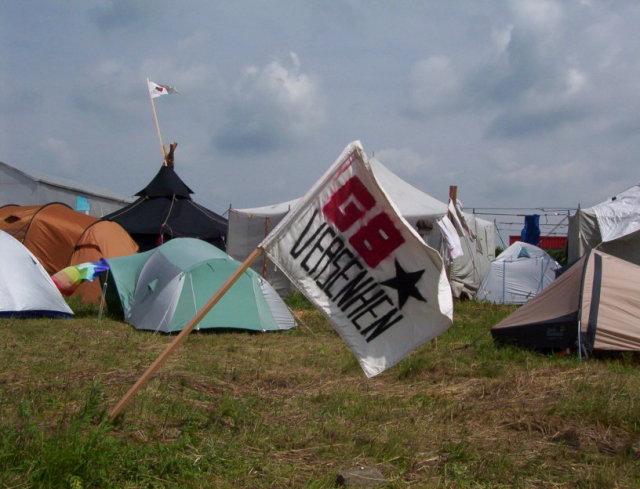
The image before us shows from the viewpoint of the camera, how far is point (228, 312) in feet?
37.8

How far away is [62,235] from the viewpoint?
61.2ft

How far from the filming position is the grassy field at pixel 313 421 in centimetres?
421

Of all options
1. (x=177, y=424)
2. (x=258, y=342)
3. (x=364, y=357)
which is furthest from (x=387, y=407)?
(x=258, y=342)

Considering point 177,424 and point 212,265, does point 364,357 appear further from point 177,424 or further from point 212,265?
point 212,265

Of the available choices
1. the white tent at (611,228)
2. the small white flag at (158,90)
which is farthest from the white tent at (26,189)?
the white tent at (611,228)

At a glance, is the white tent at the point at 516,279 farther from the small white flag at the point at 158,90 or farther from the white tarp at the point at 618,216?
the small white flag at the point at 158,90

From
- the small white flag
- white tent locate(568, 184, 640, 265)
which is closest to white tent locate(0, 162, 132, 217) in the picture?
the small white flag

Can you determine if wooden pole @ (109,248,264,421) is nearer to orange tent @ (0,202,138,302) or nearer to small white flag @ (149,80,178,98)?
orange tent @ (0,202,138,302)

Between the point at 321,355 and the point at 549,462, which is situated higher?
the point at 321,355

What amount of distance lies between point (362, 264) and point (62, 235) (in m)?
15.5

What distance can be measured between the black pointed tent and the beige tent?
13.0 m

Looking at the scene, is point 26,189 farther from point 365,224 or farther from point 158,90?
point 365,224

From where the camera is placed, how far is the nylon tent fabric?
11289mm

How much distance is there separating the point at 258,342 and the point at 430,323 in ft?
19.8
